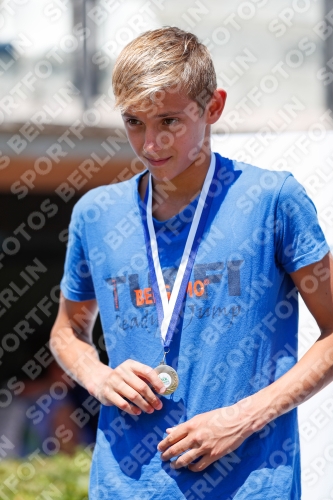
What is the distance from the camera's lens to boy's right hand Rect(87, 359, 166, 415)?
1.55m

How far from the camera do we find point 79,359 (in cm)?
190

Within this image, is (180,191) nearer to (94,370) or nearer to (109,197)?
(109,197)

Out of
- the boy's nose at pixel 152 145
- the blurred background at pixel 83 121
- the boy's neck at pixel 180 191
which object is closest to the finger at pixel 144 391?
the boy's neck at pixel 180 191

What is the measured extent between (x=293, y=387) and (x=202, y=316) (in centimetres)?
27

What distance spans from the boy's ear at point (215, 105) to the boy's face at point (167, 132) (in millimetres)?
41

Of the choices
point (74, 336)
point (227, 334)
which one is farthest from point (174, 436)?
point (74, 336)

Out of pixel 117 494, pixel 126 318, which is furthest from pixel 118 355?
pixel 117 494

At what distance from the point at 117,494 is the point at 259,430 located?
396 mm

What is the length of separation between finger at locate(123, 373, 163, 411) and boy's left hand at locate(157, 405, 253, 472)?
7 centimetres

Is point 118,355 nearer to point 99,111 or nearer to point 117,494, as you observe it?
point 117,494

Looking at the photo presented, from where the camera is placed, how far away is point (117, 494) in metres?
1.63

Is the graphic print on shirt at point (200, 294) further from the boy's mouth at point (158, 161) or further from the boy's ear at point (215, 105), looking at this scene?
the boy's ear at point (215, 105)

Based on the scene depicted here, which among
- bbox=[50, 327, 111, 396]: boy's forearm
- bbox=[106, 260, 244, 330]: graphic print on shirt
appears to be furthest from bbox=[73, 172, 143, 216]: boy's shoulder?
bbox=[50, 327, 111, 396]: boy's forearm

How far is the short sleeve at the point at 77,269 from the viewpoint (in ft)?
6.16
